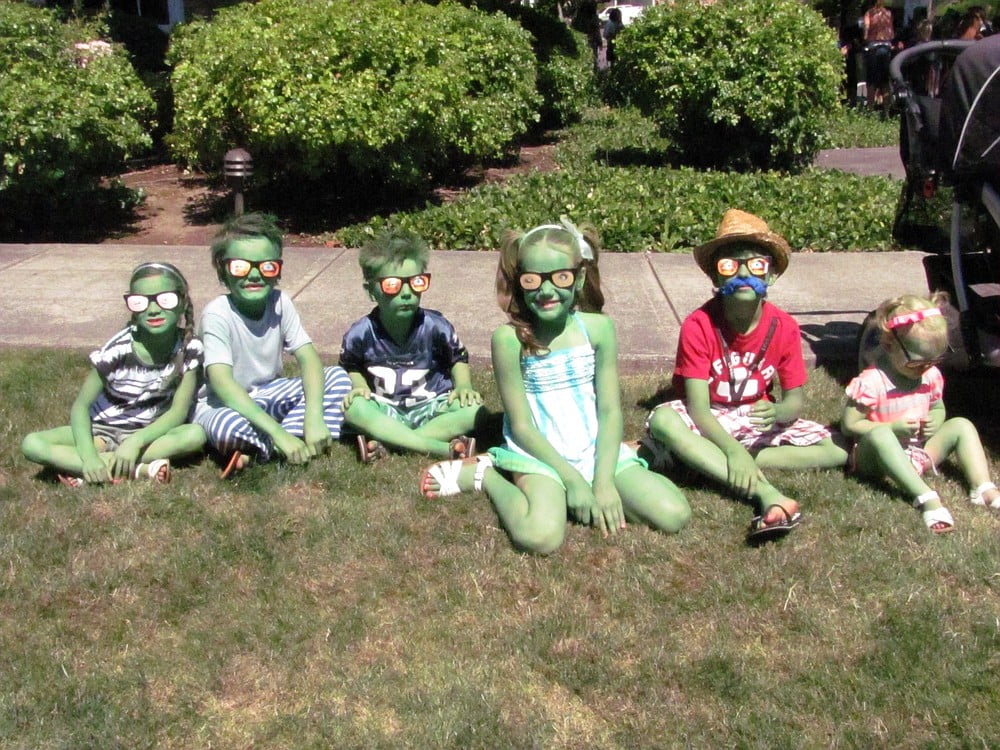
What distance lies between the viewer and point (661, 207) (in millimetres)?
8766

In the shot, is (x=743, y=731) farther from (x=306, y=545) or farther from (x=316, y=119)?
(x=316, y=119)

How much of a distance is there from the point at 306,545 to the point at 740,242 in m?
1.95

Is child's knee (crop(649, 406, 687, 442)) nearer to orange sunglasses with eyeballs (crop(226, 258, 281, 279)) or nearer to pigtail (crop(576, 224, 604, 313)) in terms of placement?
pigtail (crop(576, 224, 604, 313))

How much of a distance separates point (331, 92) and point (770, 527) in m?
5.87

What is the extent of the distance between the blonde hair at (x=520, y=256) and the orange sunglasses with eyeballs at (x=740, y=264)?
1.56ft

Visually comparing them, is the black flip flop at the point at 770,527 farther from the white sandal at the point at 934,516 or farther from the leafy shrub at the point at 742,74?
the leafy shrub at the point at 742,74

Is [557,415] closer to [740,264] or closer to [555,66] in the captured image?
[740,264]

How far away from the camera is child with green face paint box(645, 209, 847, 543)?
168 inches

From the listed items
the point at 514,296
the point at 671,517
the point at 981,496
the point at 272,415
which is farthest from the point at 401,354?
the point at 981,496

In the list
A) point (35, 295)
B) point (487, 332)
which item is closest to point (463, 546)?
point (487, 332)

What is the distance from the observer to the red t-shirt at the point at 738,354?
14.4ft

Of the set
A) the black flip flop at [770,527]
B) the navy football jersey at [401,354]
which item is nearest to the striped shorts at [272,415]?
the navy football jersey at [401,354]

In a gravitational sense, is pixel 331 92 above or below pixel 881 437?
above

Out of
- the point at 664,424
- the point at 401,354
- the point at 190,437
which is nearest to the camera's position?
the point at 664,424
